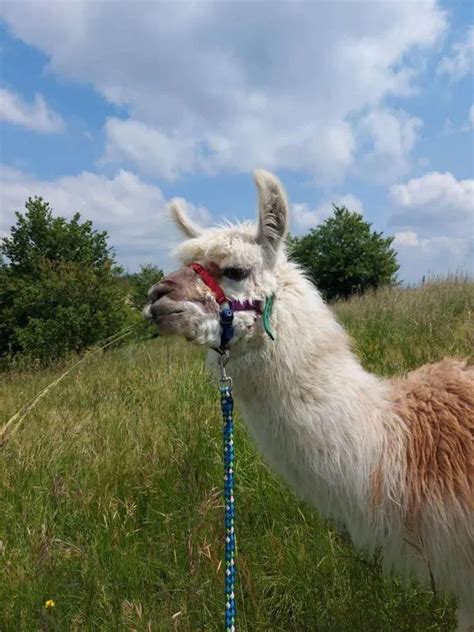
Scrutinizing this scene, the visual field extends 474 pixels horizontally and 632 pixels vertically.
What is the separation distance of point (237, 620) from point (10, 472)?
6.59 feet

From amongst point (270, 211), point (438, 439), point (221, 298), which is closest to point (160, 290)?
point (221, 298)

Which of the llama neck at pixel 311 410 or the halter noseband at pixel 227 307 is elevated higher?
the halter noseband at pixel 227 307

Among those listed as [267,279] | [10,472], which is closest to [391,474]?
[267,279]

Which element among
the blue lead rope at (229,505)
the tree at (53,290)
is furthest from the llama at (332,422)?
the tree at (53,290)

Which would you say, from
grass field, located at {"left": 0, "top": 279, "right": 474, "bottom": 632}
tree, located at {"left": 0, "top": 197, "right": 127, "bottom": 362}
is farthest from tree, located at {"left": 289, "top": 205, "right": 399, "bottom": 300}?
grass field, located at {"left": 0, "top": 279, "right": 474, "bottom": 632}

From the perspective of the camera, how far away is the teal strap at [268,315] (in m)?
1.99

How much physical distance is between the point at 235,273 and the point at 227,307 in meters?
0.17

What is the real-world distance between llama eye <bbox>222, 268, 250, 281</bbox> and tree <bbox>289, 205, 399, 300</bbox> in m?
27.0

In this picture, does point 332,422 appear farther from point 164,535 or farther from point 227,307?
point 164,535

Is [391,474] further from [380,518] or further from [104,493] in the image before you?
[104,493]

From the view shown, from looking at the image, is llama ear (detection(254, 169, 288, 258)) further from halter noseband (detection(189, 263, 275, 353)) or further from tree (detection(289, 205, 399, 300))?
tree (detection(289, 205, 399, 300))

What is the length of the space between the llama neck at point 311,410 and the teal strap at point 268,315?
28 millimetres

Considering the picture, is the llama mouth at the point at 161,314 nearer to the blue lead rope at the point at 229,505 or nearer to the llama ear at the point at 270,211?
the blue lead rope at the point at 229,505

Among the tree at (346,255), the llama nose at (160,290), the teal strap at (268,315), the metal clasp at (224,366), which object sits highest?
the tree at (346,255)
